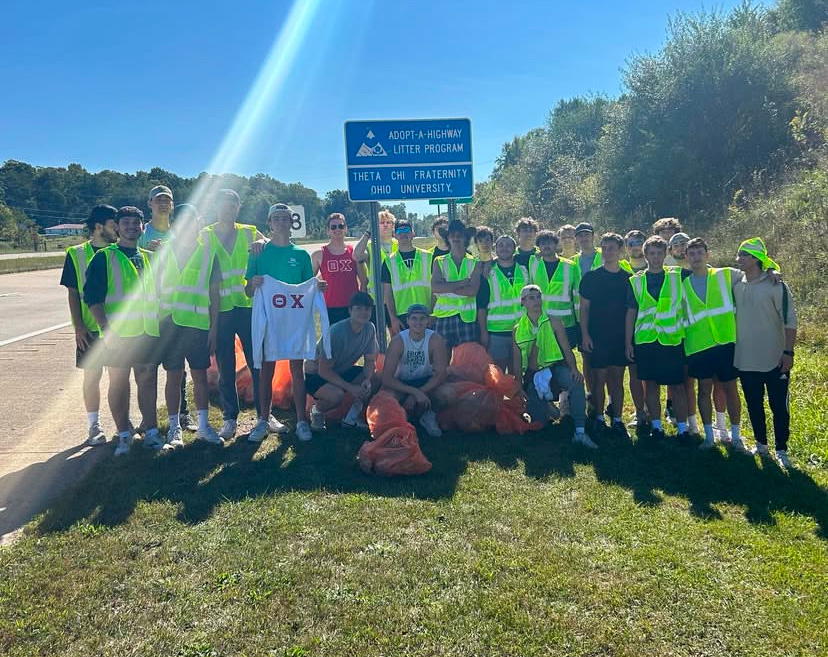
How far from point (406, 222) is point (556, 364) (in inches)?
92.9

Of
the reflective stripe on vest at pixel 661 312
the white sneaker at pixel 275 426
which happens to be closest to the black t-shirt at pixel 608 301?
the reflective stripe on vest at pixel 661 312

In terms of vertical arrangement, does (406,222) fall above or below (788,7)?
below

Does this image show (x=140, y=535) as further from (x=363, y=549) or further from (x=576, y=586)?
(x=576, y=586)

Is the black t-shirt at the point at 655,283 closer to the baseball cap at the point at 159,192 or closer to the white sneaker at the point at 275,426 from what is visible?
the white sneaker at the point at 275,426

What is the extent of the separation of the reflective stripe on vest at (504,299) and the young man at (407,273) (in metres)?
0.81

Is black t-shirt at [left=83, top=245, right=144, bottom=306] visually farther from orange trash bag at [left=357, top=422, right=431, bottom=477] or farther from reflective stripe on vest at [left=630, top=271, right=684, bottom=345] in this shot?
reflective stripe on vest at [left=630, top=271, right=684, bottom=345]

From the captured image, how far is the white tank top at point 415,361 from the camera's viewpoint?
568 cm

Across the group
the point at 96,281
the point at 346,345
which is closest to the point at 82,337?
the point at 96,281

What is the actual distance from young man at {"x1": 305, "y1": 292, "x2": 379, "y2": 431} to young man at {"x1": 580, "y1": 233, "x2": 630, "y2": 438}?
215 centimetres

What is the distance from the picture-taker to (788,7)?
2892 centimetres

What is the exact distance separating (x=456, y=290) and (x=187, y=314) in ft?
8.97

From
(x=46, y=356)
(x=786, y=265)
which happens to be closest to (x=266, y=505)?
(x=46, y=356)

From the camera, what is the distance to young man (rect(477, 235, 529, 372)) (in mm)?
6164

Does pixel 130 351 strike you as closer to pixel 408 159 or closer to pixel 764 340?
pixel 408 159
